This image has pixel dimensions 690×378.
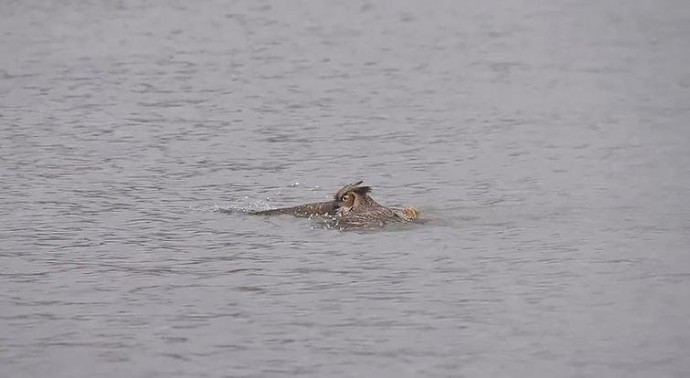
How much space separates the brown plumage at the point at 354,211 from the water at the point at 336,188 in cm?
16

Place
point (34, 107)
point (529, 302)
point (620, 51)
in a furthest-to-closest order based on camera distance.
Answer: point (620, 51)
point (34, 107)
point (529, 302)

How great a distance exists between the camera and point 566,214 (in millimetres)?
12898

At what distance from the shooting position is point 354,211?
1210 centimetres

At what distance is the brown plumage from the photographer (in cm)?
1194

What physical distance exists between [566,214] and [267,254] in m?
2.86

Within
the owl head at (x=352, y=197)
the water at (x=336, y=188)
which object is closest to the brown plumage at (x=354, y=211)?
the owl head at (x=352, y=197)

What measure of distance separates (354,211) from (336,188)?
1.91m

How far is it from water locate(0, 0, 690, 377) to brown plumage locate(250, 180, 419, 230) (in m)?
0.16

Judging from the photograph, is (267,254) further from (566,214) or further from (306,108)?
(306,108)

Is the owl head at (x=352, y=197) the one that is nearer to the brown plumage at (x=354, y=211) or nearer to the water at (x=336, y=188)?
the brown plumage at (x=354, y=211)

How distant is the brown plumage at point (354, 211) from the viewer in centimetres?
1194

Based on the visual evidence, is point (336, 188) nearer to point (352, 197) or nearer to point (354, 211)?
point (354, 211)

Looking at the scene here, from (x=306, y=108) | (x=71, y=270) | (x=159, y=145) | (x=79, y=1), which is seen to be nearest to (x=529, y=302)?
(x=71, y=270)

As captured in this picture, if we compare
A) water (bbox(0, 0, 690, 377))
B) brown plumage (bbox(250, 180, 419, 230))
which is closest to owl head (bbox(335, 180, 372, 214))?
brown plumage (bbox(250, 180, 419, 230))
